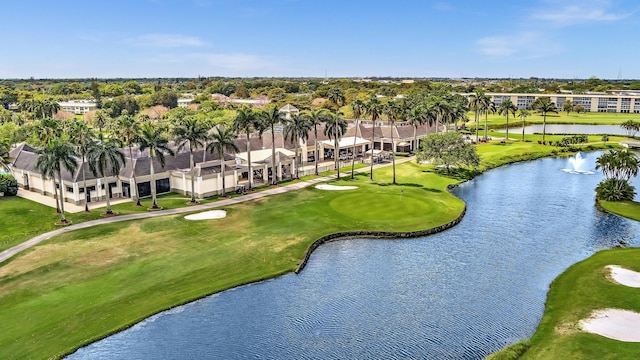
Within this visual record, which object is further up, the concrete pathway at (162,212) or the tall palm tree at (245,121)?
the tall palm tree at (245,121)

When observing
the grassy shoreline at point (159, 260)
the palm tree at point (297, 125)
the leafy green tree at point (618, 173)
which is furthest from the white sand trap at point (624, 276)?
the palm tree at point (297, 125)

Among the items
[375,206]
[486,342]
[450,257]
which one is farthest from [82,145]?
[486,342]

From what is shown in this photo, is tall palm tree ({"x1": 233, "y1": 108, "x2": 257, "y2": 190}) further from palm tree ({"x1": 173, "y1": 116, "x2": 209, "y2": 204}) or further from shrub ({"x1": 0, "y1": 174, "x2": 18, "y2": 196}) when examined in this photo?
shrub ({"x1": 0, "y1": 174, "x2": 18, "y2": 196})

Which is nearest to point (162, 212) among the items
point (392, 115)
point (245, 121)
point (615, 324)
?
point (245, 121)

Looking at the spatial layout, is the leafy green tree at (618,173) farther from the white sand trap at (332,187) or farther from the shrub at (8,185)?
the shrub at (8,185)

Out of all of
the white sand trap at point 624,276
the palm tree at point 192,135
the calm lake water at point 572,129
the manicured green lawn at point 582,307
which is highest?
the palm tree at point 192,135

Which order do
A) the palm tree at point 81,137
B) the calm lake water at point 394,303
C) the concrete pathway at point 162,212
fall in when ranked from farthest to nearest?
the palm tree at point 81,137 < the concrete pathway at point 162,212 < the calm lake water at point 394,303

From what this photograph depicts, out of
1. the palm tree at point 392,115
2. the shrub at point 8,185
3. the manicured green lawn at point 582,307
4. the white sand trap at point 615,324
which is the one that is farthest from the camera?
the palm tree at point 392,115
